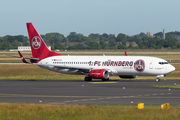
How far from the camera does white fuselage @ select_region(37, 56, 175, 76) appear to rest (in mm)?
52062

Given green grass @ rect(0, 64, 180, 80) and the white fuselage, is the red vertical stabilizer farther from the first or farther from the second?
green grass @ rect(0, 64, 180, 80)

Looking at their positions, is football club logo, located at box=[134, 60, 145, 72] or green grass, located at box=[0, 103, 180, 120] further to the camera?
football club logo, located at box=[134, 60, 145, 72]

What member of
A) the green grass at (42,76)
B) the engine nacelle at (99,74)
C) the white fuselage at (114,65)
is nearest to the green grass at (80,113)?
the engine nacelle at (99,74)

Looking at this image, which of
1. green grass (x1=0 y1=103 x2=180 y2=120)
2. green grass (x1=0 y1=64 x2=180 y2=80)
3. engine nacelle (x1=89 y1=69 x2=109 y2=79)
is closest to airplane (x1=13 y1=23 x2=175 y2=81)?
engine nacelle (x1=89 y1=69 x2=109 y2=79)

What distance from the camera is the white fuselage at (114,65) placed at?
5206 cm

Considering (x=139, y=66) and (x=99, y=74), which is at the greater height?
(x=139, y=66)

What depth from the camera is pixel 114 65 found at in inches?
2126

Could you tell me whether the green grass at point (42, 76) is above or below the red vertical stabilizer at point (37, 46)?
below

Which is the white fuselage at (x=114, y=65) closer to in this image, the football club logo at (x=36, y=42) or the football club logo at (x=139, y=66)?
the football club logo at (x=139, y=66)

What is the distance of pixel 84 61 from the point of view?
56.9 metres

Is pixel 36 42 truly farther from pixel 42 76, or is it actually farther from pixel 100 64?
pixel 100 64

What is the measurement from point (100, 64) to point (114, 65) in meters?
2.60

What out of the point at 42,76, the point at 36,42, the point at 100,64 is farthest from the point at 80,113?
the point at 42,76

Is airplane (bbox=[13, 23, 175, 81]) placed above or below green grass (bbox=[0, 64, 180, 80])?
above
